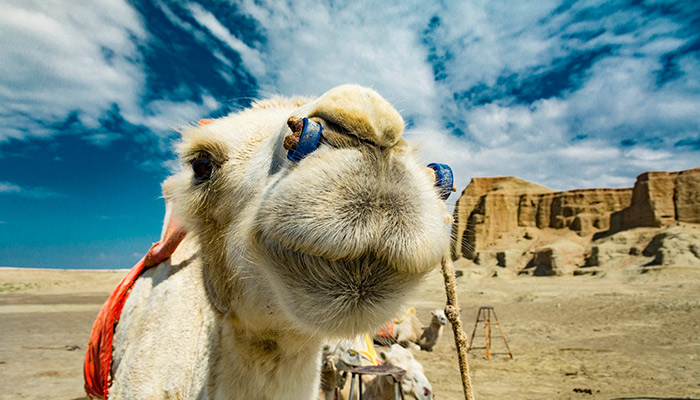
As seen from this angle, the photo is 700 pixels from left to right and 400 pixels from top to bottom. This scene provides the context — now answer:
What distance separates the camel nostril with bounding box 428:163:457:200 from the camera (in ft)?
5.01

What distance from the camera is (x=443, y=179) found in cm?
153

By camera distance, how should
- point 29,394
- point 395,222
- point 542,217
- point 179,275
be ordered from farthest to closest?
point 542,217 → point 29,394 → point 179,275 → point 395,222

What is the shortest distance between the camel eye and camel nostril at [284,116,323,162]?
2.32 feet

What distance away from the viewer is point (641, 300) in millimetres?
21641

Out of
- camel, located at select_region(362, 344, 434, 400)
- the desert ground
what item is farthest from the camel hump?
camel, located at select_region(362, 344, 434, 400)

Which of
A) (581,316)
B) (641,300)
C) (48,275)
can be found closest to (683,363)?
(581,316)

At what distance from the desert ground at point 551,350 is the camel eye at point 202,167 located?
1072 mm

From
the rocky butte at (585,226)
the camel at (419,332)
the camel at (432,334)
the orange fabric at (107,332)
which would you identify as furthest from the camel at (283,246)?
the rocky butte at (585,226)

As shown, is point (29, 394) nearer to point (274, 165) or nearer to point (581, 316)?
point (274, 165)

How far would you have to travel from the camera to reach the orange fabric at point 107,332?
2.67m

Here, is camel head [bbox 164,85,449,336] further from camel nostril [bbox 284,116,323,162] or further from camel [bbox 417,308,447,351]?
camel [bbox 417,308,447,351]

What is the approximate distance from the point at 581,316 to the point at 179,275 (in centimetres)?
2154

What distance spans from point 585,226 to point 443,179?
73.2m

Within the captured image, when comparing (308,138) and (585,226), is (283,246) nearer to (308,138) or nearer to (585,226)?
(308,138)
